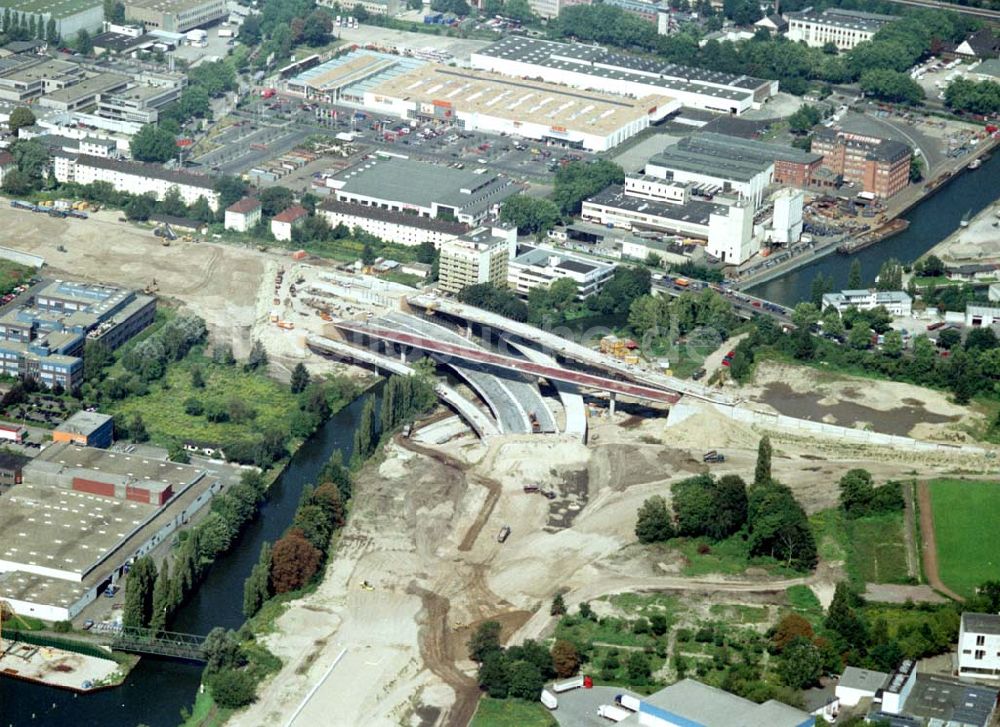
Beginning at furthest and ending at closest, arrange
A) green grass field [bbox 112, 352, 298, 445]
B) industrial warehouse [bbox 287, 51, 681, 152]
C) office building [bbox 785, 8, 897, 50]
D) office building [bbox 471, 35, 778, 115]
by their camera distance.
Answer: office building [bbox 785, 8, 897, 50], office building [bbox 471, 35, 778, 115], industrial warehouse [bbox 287, 51, 681, 152], green grass field [bbox 112, 352, 298, 445]

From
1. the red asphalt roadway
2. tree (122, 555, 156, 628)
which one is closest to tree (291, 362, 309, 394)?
the red asphalt roadway

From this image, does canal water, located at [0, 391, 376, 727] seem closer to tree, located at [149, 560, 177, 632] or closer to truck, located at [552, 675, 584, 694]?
tree, located at [149, 560, 177, 632]

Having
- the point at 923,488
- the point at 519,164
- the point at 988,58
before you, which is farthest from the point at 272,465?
the point at 988,58

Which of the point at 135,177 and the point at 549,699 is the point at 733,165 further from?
the point at 549,699

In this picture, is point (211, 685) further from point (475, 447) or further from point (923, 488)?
point (923, 488)

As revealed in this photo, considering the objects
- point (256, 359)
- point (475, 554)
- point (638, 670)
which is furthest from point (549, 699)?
point (256, 359)
